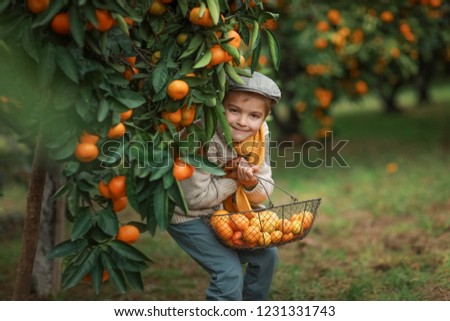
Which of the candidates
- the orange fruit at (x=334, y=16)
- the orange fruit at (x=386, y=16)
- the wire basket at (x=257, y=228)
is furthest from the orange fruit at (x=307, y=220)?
the orange fruit at (x=334, y=16)

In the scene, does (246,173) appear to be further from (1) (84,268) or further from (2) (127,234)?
(1) (84,268)

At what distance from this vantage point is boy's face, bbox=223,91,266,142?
9.03 feet

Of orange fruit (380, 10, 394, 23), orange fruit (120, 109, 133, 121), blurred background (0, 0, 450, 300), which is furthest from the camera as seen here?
orange fruit (380, 10, 394, 23)

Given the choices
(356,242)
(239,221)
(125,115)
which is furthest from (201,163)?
(356,242)

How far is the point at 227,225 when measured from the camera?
8.75 ft

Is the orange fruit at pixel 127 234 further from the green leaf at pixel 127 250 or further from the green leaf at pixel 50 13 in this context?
the green leaf at pixel 50 13

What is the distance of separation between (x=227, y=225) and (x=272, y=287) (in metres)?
1.26

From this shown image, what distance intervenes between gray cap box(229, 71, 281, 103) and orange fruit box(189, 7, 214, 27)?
1.43ft

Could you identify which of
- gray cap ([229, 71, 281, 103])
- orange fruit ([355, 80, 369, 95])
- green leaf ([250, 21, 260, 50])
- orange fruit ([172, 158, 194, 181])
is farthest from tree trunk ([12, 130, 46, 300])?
orange fruit ([355, 80, 369, 95])

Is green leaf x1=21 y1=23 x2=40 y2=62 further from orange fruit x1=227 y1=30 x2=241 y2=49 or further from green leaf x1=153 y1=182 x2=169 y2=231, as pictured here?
orange fruit x1=227 y1=30 x2=241 y2=49

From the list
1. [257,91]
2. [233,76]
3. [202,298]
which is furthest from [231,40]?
[202,298]

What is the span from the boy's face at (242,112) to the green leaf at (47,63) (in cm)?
87

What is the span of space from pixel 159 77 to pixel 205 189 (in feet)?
1.98

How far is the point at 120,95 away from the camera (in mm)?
2270
